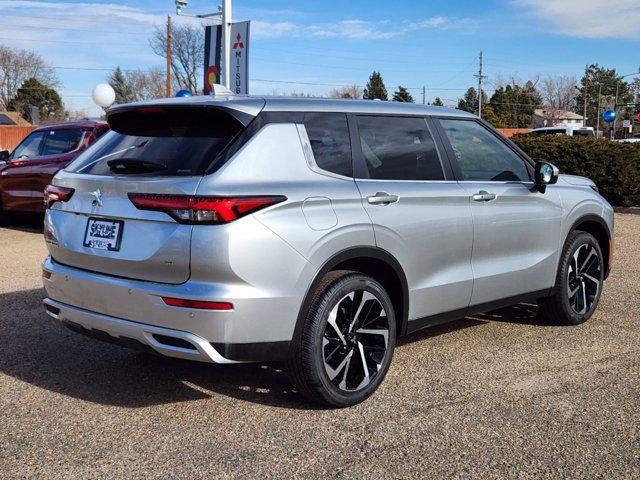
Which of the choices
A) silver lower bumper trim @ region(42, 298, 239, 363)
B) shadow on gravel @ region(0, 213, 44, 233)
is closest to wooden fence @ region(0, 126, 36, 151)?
shadow on gravel @ region(0, 213, 44, 233)

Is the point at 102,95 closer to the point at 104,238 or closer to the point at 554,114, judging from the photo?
the point at 104,238

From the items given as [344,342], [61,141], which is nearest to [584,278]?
[344,342]

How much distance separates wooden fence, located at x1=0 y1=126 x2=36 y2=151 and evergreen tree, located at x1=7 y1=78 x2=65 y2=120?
35.8 m

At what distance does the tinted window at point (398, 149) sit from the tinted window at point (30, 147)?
8.89 metres

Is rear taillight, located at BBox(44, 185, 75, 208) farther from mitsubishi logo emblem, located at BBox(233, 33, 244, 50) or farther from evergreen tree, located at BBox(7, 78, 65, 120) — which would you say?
evergreen tree, located at BBox(7, 78, 65, 120)

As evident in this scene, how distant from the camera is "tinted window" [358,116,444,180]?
4293 mm

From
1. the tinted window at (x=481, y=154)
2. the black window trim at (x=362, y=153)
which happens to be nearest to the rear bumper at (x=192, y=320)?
the black window trim at (x=362, y=153)

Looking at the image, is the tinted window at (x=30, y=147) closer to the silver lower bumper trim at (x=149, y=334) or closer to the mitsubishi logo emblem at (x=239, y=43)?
the mitsubishi logo emblem at (x=239, y=43)

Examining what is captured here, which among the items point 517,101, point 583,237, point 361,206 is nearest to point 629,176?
point 583,237

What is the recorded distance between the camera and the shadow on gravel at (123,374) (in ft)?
13.9

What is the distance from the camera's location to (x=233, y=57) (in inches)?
567

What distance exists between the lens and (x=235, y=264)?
11.2 ft

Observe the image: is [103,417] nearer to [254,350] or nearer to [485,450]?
[254,350]

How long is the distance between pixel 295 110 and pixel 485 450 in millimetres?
2101
